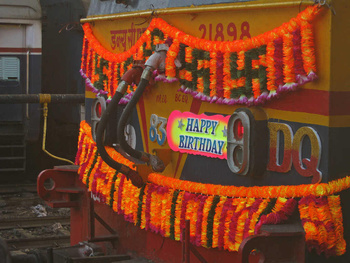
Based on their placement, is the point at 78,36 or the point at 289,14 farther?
the point at 78,36

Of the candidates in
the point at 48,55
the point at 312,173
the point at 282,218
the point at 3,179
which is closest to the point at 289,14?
the point at 312,173

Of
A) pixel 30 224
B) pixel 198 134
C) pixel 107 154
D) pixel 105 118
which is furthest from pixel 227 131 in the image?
pixel 30 224

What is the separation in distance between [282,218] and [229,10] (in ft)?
4.12

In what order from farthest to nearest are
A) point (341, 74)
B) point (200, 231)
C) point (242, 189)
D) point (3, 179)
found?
point (3, 179)
point (200, 231)
point (242, 189)
point (341, 74)

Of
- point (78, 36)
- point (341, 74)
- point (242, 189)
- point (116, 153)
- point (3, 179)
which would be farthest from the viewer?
point (78, 36)

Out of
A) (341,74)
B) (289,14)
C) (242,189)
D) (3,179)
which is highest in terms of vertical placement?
(289,14)

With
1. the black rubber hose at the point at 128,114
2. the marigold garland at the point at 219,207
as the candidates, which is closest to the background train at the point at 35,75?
the marigold garland at the point at 219,207

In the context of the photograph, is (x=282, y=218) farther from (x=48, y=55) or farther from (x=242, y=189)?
(x=48, y=55)

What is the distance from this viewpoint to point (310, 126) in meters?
3.78

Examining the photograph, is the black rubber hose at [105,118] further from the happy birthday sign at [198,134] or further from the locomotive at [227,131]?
the happy birthday sign at [198,134]

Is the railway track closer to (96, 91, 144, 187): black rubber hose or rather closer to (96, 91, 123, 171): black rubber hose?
(96, 91, 144, 187): black rubber hose

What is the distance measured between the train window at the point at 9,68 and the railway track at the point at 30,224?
210 centimetres

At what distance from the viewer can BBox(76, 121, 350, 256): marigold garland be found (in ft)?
12.3

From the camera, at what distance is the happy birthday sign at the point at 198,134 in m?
4.38
